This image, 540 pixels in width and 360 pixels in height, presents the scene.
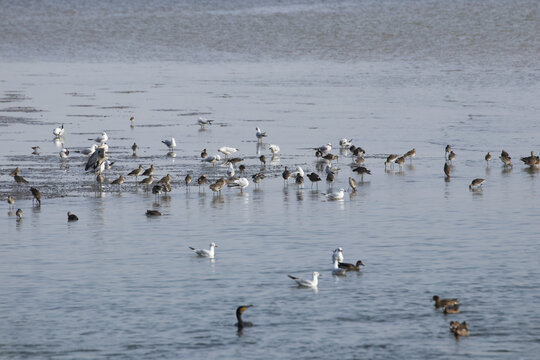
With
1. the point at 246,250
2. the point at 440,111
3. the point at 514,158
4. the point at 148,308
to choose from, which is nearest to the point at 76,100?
the point at 440,111

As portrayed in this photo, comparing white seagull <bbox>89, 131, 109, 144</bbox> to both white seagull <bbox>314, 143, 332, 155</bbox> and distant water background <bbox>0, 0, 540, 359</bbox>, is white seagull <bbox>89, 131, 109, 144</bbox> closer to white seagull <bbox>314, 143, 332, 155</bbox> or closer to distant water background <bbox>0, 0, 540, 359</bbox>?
distant water background <bbox>0, 0, 540, 359</bbox>

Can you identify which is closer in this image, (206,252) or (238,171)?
(206,252)

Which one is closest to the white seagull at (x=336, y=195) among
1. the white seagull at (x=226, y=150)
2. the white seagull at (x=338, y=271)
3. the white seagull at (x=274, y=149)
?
the white seagull at (x=274, y=149)

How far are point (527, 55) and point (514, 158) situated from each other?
3173cm

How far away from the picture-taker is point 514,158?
30.3 meters

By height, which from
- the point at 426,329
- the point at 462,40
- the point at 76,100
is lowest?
the point at 426,329

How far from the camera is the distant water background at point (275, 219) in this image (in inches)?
583

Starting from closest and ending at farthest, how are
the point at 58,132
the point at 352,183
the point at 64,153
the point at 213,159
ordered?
the point at 352,183 < the point at 213,159 < the point at 64,153 < the point at 58,132

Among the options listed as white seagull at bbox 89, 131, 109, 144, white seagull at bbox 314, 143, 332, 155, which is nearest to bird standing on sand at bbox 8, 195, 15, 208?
white seagull at bbox 89, 131, 109, 144

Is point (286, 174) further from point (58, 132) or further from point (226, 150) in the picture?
point (58, 132)

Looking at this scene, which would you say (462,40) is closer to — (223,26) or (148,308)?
(223,26)

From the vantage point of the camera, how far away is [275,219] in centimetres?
2231

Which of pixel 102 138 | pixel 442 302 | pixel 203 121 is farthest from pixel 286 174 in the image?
pixel 442 302

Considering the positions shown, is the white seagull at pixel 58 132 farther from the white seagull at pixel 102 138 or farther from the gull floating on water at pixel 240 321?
the gull floating on water at pixel 240 321
